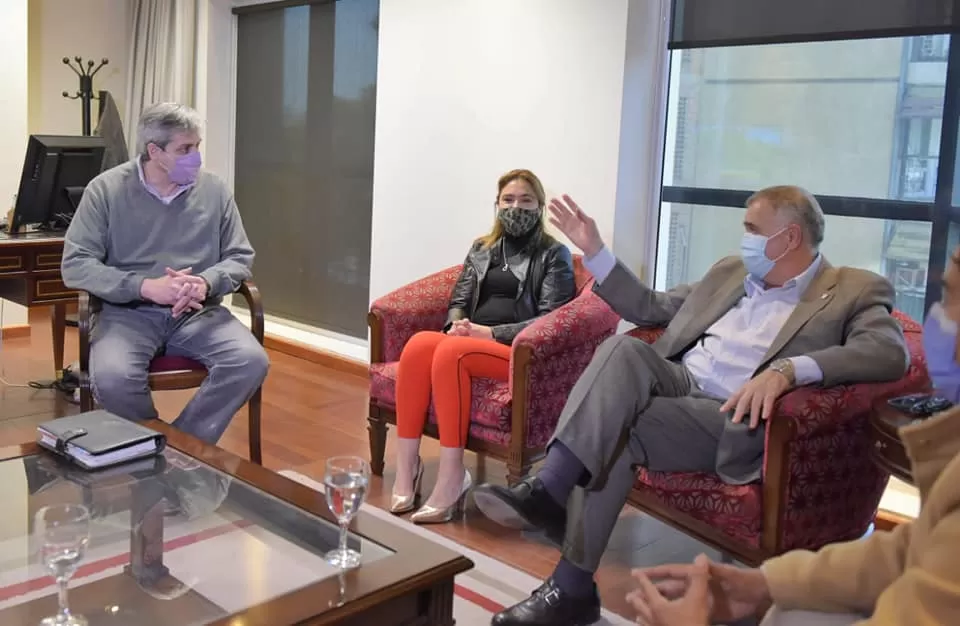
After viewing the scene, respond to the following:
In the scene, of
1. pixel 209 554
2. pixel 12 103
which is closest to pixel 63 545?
pixel 209 554

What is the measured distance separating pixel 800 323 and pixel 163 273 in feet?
7.01

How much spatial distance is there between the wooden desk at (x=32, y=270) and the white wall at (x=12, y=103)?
5.45 ft

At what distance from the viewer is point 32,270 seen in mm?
3992

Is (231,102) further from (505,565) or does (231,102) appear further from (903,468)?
(903,468)

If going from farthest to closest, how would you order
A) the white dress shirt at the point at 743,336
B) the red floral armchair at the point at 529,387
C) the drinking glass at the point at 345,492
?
the red floral armchair at the point at 529,387
the white dress shirt at the point at 743,336
the drinking glass at the point at 345,492

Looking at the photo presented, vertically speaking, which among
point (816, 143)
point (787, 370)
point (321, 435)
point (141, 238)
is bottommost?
point (321, 435)

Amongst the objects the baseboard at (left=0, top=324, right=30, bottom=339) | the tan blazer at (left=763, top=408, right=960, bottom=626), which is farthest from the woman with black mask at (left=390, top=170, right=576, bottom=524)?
the baseboard at (left=0, top=324, right=30, bottom=339)

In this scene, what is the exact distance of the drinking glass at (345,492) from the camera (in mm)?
1843

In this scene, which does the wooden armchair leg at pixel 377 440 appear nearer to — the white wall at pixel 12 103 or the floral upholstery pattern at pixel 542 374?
the floral upholstery pattern at pixel 542 374

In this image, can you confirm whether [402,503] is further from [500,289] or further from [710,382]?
[710,382]

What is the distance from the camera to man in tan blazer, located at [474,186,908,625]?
2.45 m

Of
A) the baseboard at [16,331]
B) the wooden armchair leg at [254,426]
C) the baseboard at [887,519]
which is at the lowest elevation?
the baseboard at [887,519]

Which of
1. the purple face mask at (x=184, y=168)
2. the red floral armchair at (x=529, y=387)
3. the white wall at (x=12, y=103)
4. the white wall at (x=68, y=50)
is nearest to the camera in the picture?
the red floral armchair at (x=529, y=387)

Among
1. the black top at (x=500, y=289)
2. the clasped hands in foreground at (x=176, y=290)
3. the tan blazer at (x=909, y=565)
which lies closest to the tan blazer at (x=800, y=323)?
the black top at (x=500, y=289)
